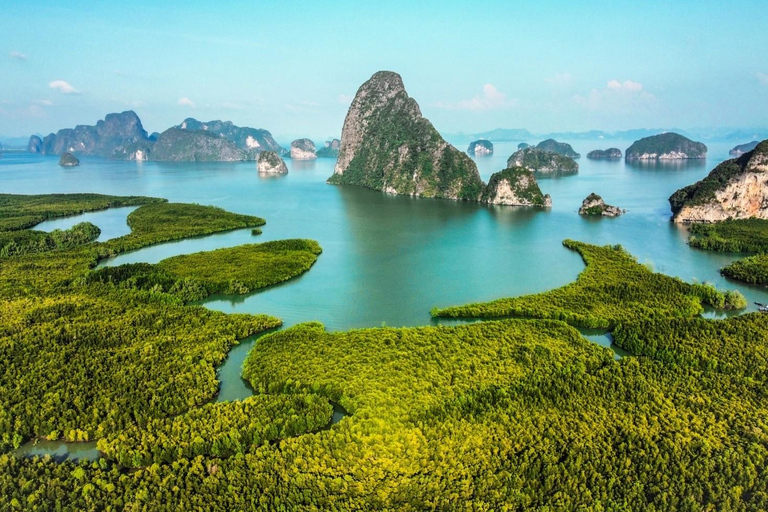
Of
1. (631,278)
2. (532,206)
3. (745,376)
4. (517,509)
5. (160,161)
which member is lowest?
(517,509)

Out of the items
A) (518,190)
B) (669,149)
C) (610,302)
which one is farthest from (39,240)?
(669,149)

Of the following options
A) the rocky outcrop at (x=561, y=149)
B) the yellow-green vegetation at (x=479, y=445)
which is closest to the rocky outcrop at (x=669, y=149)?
the rocky outcrop at (x=561, y=149)

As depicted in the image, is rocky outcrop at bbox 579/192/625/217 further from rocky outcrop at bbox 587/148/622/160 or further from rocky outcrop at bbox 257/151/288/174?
rocky outcrop at bbox 587/148/622/160

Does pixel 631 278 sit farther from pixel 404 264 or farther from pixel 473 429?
pixel 473 429

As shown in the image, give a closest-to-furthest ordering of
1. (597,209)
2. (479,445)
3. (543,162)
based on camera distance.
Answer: (479,445) → (597,209) → (543,162)

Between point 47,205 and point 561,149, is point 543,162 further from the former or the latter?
point 47,205

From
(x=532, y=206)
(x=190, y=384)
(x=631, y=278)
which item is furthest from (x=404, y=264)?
(x=532, y=206)
